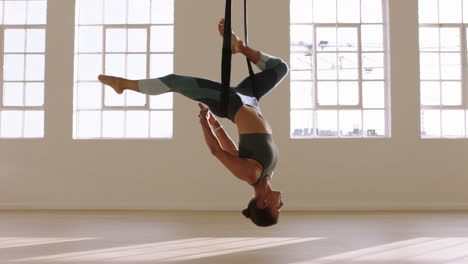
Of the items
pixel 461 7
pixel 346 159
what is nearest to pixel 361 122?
pixel 346 159

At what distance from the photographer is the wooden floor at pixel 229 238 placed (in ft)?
9.77

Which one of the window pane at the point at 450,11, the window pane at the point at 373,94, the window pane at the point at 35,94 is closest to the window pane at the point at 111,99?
the window pane at the point at 35,94

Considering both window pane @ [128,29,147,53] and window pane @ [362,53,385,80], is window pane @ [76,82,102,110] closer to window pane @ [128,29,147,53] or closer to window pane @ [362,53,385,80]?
window pane @ [128,29,147,53]

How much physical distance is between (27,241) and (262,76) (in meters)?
2.30

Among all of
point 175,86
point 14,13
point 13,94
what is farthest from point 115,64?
point 175,86

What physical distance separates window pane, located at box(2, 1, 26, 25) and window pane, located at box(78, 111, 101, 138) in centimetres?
149

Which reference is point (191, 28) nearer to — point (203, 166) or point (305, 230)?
point (203, 166)

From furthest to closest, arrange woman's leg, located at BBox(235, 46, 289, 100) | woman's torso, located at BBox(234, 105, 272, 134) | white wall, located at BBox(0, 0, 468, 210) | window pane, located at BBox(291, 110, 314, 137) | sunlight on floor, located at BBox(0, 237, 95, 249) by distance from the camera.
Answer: window pane, located at BBox(291, 110, 314, 137) → white wall, located at BBox(0, 0, 468, 210) → sunlight on floor, located at BBox(0, 237, 95, 249) → woman's leg, located at BBox(235, 46, 289, 100) → woman's torso, located at BBox(234, 105, 272, 134)

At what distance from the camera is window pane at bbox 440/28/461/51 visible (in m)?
5.88

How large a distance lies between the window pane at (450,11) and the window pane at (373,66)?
0.97 metres

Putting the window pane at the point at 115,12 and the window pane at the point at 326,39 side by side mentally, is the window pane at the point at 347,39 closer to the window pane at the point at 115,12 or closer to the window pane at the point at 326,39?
the window pane at the point at 326,39

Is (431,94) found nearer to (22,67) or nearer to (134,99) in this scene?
(134,99)

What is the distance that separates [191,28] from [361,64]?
2.25 meters

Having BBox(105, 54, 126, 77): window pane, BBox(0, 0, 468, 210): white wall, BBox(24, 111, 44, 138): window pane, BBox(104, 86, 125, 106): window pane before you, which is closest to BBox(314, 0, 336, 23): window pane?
BBox(0, 0, 468, 210): white wall
